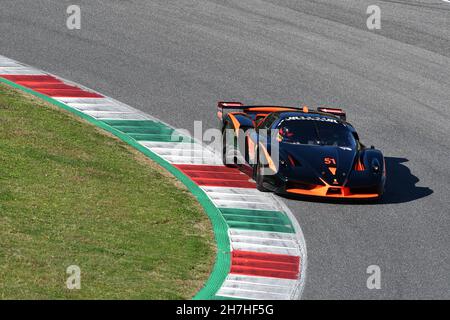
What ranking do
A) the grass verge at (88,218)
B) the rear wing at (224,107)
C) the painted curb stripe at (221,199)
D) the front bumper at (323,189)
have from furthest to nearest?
the rear wing at (224,107)
the front bumper at (323,189)
the painted curb stripe at (221,199)
the grass verge at (88,218)

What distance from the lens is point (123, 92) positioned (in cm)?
2241

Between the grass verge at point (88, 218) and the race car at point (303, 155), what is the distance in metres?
1.45

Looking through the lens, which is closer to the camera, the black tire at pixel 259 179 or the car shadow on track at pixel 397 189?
the car shadow on track at pixel 397 189

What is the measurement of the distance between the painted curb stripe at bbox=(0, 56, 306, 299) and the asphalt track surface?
40 centimetres

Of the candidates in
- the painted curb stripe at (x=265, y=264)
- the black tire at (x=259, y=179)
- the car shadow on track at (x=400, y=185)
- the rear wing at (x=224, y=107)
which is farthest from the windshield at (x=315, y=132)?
the painted curb stripe at (x=265, y=264)

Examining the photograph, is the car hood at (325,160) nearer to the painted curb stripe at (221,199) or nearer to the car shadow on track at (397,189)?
the car shadow on track at (397,189)

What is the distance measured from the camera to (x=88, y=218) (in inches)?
591

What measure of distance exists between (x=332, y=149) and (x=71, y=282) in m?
6.52

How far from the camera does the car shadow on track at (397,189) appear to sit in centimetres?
1683

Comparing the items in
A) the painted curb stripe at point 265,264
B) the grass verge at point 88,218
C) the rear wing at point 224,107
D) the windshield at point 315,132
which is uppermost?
the rear wing at point 224,107

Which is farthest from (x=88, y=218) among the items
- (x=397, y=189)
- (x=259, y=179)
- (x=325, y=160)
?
(x=397, y=189)

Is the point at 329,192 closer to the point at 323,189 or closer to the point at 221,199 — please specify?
the point at 323,189

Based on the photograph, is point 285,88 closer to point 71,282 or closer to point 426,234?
point 426,234
